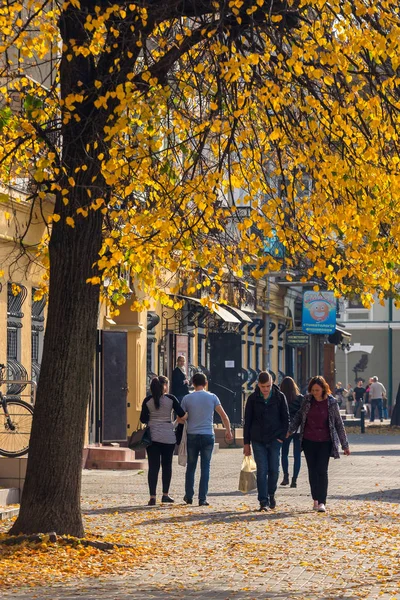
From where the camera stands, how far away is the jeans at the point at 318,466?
58.6ft

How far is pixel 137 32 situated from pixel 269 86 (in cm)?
182

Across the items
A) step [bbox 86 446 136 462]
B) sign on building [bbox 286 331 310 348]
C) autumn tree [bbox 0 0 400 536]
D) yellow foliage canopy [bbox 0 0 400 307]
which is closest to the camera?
yellow foliage canopy [bbox 0 0 400 307]

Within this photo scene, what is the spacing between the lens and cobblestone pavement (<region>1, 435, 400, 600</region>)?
11234 mm

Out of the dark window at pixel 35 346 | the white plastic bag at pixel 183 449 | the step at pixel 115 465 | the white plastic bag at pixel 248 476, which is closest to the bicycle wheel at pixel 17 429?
the white plastic bag at pixel 183 449

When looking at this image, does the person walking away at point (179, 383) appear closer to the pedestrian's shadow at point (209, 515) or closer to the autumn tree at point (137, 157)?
the pedestrian's shadow at point (209, 515)

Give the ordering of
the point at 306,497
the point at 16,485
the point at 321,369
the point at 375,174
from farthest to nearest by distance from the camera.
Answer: the point at 321,369, the point at 306,497, the point at 16,485, the point at 375,174

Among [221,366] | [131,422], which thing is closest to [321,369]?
[221,366]

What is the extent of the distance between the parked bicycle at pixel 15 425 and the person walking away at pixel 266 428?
3.36 meters

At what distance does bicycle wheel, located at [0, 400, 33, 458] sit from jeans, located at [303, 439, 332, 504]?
4.19m

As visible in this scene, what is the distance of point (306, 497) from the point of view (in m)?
20.2

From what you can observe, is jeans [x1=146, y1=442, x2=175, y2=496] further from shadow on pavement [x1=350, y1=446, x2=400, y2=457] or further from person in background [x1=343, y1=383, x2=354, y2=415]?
person in background [x1=343, y1=383, x2=354, y2=415]

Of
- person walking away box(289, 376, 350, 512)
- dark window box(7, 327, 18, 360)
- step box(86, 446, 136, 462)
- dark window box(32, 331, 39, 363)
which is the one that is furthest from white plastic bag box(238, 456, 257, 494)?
dark window box(32, 331, 39, 363)

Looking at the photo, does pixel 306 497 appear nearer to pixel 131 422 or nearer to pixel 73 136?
pixel 73 136

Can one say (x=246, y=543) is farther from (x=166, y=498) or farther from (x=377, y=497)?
(x=377, y=497)
